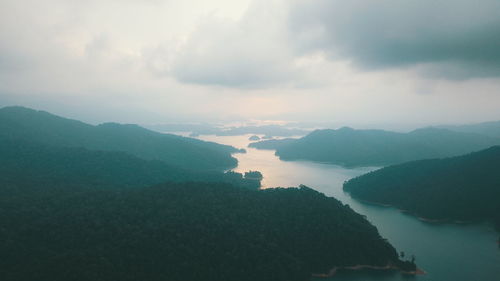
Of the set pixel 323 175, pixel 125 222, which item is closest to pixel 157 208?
pixel 125 222

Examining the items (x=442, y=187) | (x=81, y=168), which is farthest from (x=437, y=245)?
(x=81, y=168)

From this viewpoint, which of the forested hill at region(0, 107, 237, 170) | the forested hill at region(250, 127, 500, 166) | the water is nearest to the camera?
the water

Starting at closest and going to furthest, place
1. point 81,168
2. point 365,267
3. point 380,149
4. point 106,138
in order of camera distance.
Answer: point 365,267
point 81,168
point 106,138
point 380,149

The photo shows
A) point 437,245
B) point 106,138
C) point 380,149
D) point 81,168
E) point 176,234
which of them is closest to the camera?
point 176,234

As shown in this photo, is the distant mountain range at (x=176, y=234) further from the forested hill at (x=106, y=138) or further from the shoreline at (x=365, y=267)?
the forested hill at (x=106, y=138)

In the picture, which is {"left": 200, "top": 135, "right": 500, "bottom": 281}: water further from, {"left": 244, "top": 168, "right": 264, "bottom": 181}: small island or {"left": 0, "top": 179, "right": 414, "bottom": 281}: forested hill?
{"left": 244, "top": 168, "right": 264, "bottom": 181}: small island

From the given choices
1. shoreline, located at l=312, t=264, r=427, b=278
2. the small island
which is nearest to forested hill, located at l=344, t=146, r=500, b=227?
the small island

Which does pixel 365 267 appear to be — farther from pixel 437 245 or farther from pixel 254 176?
pixel 254 176

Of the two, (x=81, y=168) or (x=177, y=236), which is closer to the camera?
(x=177, y=236)
